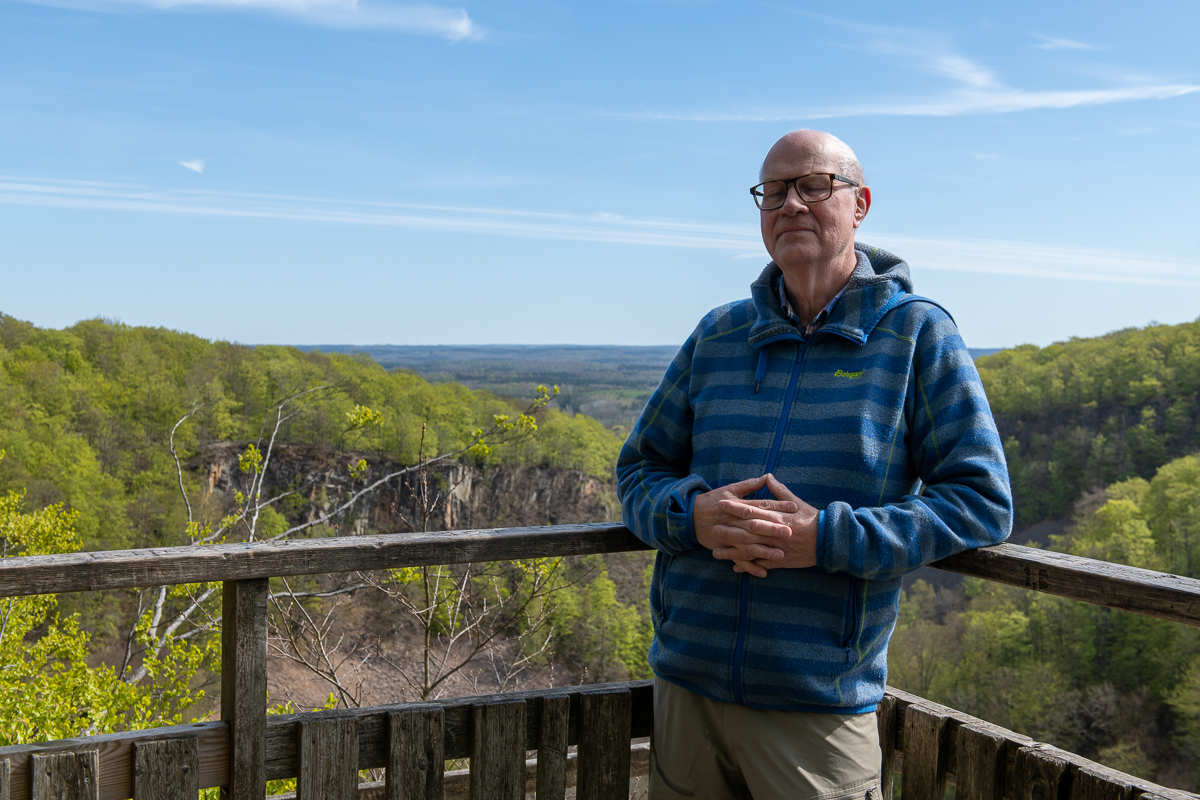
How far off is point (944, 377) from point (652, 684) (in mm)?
946

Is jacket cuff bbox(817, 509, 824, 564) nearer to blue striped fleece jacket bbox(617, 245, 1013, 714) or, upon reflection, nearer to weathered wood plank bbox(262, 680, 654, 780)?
blue striped fleece jacket bbox(617, 245, 1013, 714)

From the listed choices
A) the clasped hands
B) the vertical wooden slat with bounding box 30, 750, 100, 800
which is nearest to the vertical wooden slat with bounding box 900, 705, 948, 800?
the clasped hands

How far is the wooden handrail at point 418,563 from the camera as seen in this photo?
1.41 m

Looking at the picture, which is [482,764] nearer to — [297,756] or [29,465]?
[297,756]

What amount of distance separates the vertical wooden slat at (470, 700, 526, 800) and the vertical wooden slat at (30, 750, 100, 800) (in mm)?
679

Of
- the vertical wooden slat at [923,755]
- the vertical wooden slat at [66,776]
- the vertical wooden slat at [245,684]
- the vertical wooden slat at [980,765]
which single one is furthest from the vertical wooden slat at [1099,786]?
the vertical wooden slat at [66,776]

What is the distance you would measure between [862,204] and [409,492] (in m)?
35.8

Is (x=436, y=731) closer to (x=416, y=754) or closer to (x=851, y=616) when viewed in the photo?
(x=416, y=754)

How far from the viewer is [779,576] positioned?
1.60 meters

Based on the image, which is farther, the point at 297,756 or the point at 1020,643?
the point at 1020,643

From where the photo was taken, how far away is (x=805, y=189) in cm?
172

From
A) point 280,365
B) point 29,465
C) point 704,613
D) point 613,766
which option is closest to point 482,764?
point 613,766

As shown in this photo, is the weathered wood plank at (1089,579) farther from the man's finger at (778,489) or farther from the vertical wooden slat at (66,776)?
the vertical wooden slat at (66,776)

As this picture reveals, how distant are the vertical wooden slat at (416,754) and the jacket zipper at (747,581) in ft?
1.99
